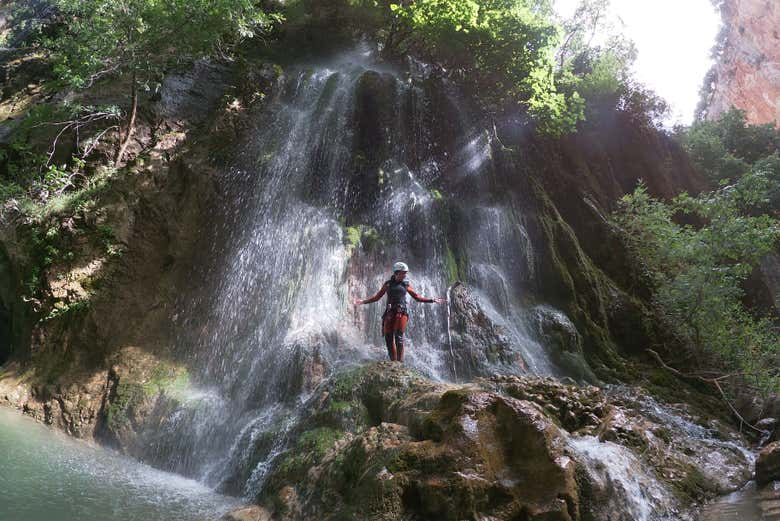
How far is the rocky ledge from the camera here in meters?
3.68

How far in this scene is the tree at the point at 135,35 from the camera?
30.7 ft

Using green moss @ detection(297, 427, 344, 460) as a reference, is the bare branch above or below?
above

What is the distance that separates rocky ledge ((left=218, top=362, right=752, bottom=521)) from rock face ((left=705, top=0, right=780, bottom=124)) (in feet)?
98.6

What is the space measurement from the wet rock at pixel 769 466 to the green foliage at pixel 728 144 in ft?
52.6

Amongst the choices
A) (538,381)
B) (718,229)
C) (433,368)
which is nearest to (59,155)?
(433,368)

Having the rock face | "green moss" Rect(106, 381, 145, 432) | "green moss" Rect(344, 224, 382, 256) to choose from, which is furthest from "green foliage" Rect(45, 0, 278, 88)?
the rock face

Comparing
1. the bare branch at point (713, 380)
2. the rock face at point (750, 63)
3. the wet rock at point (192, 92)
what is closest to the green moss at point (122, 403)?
the wet rock at point (192, 92)

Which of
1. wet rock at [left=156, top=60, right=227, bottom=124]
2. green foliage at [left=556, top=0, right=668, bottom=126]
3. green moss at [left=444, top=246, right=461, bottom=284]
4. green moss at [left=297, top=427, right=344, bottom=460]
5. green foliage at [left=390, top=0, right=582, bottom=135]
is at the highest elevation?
green foliage at [left=556, top=0, right=668, bottom=126]

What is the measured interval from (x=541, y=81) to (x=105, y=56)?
9931 mm

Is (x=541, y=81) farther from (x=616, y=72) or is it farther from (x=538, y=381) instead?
(x=538, y=381)

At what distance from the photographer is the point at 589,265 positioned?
39.9ft

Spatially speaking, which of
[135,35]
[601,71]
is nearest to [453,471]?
[135,35]

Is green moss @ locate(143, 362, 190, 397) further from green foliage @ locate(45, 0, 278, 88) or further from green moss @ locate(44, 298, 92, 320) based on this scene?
green foliage @ locate(45, 0, 278, 88)

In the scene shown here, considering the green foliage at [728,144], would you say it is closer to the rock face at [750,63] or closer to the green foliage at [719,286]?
the green foliage at [719,286]
